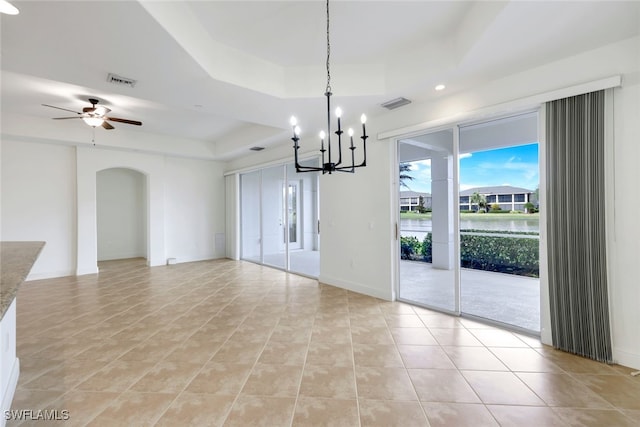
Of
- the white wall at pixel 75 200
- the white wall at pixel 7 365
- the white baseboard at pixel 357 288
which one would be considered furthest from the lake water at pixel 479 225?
the white wall at pixel 75 200

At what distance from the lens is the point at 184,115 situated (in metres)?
5.42

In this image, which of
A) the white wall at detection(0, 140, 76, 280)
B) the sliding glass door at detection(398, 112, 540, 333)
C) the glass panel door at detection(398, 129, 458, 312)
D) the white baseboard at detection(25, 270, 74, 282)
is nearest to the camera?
the sliding glass door at detection(398, 112, 540, 333)

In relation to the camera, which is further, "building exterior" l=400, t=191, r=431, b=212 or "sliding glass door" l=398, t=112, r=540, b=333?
"building exterior" l=400, t=191, r=431, b=212

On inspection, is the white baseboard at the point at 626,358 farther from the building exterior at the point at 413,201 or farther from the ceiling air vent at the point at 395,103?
the ceiling air vent at the point at 395,103

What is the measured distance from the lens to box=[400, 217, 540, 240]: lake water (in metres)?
3.31

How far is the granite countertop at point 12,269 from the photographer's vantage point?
42.6 inches

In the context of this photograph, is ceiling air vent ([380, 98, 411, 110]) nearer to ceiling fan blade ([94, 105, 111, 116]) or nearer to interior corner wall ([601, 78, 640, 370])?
interior corner wall ([601, 78, 640, 370])

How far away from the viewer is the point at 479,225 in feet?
12.0

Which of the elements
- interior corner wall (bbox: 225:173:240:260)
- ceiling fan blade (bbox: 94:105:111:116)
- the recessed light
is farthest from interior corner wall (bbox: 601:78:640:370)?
interior corner wall (bbox: 225:173:240:260)

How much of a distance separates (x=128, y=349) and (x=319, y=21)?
3.67 metres

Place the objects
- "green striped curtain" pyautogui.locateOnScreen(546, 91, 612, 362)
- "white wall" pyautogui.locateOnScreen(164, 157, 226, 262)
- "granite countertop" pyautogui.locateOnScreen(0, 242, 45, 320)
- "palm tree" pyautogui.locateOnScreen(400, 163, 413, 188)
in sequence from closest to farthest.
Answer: "granite countertop" pyautogui.locateOnScreen(0, 242, 45, 320), "green striped curtain" pyautogui.locateOnScreen(546, 91, 612, 362), "palm tree" pyautogui.locateOnScreen(400, 163, 413, 188), "white wall" pyautogui.locateOnScreen(164, 157, 226, 262)

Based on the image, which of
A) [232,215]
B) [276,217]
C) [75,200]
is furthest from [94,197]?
[276,217]

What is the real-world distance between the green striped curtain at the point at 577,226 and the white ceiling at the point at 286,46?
665mm

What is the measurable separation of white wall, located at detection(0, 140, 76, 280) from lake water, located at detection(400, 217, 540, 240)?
6778mm
